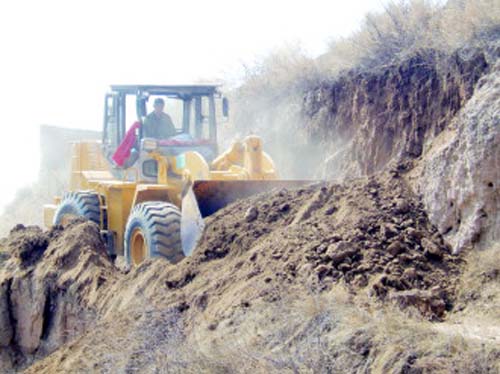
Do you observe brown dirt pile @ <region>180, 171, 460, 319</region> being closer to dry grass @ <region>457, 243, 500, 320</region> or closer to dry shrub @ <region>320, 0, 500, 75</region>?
dry grass @ <region>457, 243, 500, 320</region>

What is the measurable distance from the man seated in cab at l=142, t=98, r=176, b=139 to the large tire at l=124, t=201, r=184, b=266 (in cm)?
186

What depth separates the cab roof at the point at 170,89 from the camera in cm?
Answer: 1213

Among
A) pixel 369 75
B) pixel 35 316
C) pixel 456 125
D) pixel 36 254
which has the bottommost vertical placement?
pixel 35 316

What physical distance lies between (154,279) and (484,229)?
12.4ft

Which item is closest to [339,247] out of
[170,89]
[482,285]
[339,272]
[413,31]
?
[339,272]

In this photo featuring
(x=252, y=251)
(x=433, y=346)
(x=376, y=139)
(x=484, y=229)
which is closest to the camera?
(x=433, y=346)

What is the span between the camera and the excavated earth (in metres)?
6.21

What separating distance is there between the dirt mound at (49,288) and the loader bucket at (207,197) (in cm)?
127

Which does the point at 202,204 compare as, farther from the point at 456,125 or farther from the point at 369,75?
the point at 369,75

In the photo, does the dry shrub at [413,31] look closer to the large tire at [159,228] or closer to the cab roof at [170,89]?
the cab roof at [170,89]

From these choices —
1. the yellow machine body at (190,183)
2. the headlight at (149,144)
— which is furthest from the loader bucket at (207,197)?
the headlight at (149,144)

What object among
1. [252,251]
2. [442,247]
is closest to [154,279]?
[252,251]

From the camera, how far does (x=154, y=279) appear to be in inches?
344

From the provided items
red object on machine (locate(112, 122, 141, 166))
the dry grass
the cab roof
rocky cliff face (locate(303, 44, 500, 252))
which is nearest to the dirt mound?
red object on machine (locate(112, 122, 141, 166))
